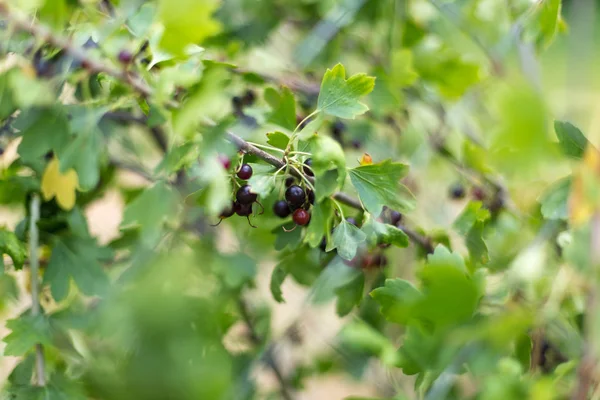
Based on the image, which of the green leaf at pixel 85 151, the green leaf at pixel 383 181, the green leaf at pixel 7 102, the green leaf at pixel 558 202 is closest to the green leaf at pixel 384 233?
the green leaf at pixel 383 181

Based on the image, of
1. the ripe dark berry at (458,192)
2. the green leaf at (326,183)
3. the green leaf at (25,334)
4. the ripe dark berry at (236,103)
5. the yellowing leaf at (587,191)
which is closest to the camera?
the yellowing leaf at (587,191)

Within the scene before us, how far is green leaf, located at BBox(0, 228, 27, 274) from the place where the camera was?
0.58 meters

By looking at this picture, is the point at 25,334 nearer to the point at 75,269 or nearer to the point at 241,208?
the point at 75,269

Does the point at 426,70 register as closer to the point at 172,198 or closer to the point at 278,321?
the point at 172,198

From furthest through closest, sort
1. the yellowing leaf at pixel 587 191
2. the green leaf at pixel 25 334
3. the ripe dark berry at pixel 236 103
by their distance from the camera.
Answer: the ripe dark berry at pixel 236 103 → the green leaf at pixel 25 334 → the yellowing leaf at pixel 587 191

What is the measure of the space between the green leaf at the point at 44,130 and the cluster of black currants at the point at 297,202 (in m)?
0.20

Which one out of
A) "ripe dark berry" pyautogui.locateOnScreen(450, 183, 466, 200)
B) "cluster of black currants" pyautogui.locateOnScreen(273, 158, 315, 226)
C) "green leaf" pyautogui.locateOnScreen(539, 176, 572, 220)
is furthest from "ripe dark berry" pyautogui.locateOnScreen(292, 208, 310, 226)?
"ripe dark berry" pyautogui.locateOnScreen(450, 183, 466, 200)

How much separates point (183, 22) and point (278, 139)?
132mm

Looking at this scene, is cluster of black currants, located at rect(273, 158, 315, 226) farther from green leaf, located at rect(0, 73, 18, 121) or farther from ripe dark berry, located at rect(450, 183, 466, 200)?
ripe dark berry, located at rect(450, 183, 466, 200)

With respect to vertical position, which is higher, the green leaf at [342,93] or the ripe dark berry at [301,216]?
the green leaf at [342,93]

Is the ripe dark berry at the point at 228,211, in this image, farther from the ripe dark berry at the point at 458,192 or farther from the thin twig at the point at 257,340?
the ripe dark berry at the point at 458,192

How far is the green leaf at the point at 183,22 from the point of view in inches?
14.9

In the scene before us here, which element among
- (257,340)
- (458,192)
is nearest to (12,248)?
(257,340)

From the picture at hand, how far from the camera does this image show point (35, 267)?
2.10ft
